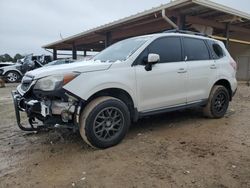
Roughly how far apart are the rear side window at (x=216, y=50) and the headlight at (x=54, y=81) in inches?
129

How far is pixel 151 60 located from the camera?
412 cm

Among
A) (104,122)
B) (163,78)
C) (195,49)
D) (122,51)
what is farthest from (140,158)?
(195,49)

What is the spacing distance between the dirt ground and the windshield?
138 centimetres

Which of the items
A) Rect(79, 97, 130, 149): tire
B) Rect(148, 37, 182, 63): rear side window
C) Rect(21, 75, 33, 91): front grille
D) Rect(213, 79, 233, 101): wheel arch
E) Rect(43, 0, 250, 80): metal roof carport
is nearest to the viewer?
Rect(79, 97, 130, 149): tire

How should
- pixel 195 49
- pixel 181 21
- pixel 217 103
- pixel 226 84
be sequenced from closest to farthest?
1. pixel 195 49
2. pixel 217 103
3. pixel 226 84
4. pixel 181 21

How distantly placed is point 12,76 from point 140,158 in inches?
708

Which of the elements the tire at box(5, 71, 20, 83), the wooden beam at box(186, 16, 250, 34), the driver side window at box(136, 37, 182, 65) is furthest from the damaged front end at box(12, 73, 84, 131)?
the tire at box(5, 71, 20, 83)

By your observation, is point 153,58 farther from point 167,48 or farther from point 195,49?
point 195,49

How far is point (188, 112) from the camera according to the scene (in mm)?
6129

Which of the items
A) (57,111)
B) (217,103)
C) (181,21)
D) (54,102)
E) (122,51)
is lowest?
(217,103)

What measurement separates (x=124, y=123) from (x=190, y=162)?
1.15 metres

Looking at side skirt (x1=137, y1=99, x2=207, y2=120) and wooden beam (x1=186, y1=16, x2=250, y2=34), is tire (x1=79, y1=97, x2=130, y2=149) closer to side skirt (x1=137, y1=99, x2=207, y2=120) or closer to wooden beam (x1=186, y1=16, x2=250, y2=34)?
side skirt (x1=137, y1=99, x2=207, y2=120)

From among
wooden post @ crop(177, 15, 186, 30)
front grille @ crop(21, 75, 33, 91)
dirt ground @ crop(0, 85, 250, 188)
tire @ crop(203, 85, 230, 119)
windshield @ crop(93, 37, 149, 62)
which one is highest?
wooden post @ crop(177, 15, 186, 30)

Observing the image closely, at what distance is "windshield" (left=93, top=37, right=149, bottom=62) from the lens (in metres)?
4.31
